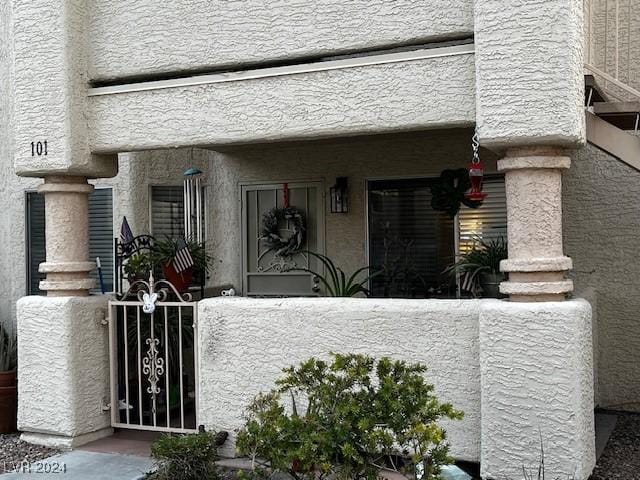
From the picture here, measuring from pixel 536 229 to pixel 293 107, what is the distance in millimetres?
2085

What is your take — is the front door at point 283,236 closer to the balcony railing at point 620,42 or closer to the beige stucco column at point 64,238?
the beige stucco column at point 64,238

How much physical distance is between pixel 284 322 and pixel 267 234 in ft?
8.92

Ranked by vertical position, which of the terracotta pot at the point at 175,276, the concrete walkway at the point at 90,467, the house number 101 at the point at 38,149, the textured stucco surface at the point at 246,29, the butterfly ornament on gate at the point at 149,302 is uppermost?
the textured stucco surface at the point at 246,29

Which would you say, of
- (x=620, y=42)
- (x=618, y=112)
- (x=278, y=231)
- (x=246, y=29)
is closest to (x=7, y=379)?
(x=278, y=231)

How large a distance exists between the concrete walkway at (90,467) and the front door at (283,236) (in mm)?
2860

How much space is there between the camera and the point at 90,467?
6.04 metres

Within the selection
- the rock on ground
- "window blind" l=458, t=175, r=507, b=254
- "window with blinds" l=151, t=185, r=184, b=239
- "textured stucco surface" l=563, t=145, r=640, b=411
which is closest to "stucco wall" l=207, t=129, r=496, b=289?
"window blind" l=458, t=175, r=507, b=254

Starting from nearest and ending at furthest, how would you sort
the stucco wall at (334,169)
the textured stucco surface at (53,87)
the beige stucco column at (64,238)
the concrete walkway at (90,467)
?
the concrete walkway at (90,467) < the textured stucco surface at (53,87) < the beige stucco column at (64,238) < the stucco wall at (334,169)

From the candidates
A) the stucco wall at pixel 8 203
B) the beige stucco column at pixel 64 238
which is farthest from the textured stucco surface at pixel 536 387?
the stucco wall at pixel 8 203

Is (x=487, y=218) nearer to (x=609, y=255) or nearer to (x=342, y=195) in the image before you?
(x=609, y=255)

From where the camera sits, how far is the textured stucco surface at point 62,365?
6.57 m

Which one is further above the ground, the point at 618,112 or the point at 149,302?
the point at 618,112

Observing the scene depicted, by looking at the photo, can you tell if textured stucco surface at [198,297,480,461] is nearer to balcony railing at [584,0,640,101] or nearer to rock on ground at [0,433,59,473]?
rock on ground at [0,433,59,473]

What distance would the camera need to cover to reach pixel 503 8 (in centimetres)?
502
